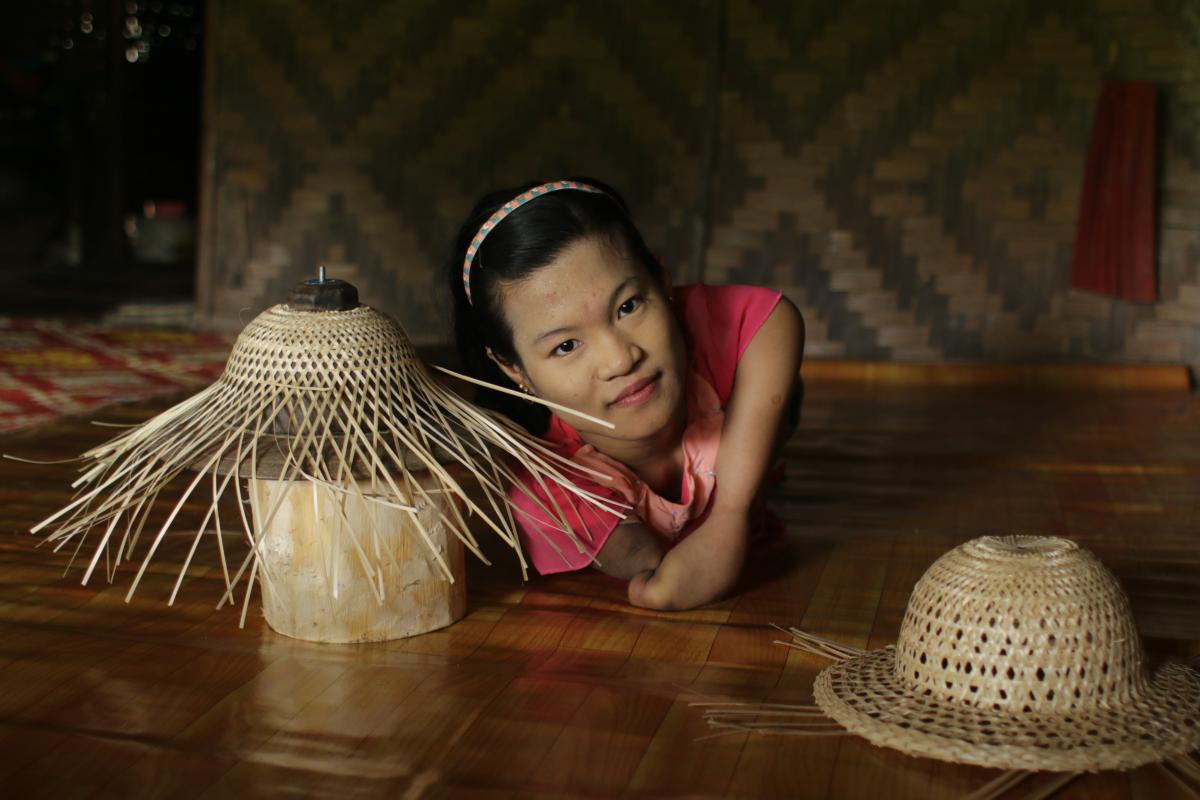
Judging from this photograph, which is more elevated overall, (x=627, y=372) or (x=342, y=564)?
(x=627, y=372)

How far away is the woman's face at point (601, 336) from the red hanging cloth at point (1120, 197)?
1.97 m

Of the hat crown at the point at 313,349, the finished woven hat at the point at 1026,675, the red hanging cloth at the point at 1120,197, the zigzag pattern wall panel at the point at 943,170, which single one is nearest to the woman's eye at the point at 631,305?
the hat crown at the point at 313,349

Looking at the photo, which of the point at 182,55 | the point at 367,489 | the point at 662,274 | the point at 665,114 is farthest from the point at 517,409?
the point at 182,55

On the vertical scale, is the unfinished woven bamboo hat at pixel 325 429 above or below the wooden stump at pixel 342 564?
above

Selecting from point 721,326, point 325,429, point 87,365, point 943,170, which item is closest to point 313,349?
point 325,429

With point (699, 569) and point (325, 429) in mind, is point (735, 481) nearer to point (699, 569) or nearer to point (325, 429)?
point (699, 569)

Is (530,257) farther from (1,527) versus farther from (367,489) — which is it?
(1,527)

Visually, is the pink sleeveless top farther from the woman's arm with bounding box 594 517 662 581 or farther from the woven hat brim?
the woven hat brim

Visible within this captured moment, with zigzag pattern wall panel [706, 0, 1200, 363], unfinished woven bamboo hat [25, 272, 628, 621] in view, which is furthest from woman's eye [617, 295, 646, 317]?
zigzag pattern wall panel [706, 0, 1200, 363]

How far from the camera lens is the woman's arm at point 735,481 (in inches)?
61.9

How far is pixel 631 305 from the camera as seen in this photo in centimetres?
157

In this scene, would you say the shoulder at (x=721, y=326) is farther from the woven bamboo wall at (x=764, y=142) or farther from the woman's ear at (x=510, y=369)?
the woven bamboo wall at (x=764, y=142)

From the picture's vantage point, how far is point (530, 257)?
1562mm

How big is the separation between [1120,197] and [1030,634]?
89.1 inches
